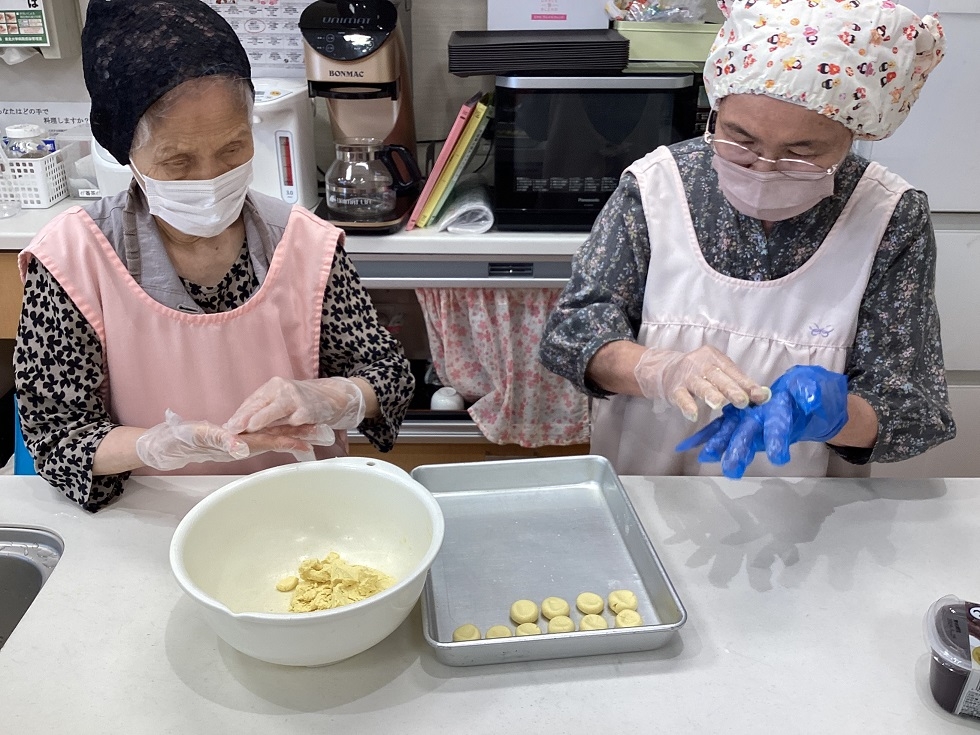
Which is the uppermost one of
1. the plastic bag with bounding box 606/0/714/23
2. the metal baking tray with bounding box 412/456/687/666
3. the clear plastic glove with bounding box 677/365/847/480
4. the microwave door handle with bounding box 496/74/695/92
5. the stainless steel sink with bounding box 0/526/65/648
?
the plastic bag with bounding box 606/0/714/23

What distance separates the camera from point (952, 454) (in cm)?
243

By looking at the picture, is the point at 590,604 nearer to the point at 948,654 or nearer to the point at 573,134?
the point at 948,654

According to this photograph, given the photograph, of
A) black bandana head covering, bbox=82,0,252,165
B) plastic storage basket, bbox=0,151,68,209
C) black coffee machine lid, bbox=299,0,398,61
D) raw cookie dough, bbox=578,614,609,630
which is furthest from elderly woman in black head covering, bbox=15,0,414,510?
plastic storage basket, bbox=0,151,68,209

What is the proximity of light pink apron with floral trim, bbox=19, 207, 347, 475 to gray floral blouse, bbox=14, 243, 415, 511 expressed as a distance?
2 centimetres

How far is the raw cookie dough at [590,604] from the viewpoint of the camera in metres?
0.98

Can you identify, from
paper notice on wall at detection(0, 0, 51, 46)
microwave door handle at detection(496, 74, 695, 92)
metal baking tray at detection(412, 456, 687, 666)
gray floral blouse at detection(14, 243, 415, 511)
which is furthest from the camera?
paper notice on wall at detection(0, 0, 51, 46)

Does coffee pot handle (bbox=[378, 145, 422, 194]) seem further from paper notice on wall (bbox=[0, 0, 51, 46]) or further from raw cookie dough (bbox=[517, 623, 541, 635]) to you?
raw cookie dough (bbox=[517, 623, 541, 635])

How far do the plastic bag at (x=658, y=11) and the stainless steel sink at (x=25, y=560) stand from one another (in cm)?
191

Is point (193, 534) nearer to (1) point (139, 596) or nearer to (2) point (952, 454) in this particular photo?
(1) point (139, 596)

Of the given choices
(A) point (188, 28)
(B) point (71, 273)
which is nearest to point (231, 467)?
A: (B) point (71, 273)

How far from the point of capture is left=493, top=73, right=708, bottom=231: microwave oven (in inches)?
81.7

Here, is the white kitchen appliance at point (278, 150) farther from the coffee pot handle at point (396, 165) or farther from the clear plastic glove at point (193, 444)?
the clear plastic glove at point (193, 444)

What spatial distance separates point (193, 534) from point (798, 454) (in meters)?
0.99

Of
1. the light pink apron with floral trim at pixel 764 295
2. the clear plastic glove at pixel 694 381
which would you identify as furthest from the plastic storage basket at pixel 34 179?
the clear plastic glove at pixel 694 381
